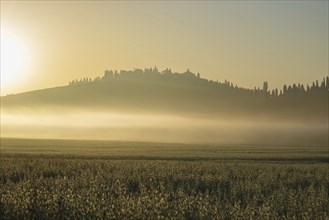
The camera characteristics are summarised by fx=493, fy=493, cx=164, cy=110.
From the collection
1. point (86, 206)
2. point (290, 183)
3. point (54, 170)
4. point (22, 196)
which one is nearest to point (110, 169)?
point (54, 170)

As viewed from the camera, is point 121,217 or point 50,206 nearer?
point 121,217

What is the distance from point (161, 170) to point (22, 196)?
1554cm

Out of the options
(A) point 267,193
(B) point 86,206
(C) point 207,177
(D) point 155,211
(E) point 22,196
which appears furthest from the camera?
(C) point 207,177

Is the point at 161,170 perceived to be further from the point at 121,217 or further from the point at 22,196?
the point at 121,217

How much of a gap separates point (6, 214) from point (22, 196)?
173 centimetres

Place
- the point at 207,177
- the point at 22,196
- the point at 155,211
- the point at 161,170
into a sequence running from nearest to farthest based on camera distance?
the point at 155,211 < the point at 22,196 < the point at 207,177 < the point at 161,170

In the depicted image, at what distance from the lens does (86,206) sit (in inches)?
631

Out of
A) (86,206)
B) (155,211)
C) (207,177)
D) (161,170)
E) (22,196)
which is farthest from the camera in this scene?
(161,170)

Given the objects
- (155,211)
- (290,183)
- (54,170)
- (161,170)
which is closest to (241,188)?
(290,183)

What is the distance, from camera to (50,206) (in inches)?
667

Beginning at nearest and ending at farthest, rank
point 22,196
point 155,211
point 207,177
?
Result: point 155,211 → point 22,196 → point 207,177

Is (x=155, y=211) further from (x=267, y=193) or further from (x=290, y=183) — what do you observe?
(x=290, y=183)

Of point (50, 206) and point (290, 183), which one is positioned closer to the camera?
point (50, 206)

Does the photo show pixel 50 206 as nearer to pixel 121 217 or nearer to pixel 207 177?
pixel 121 217
